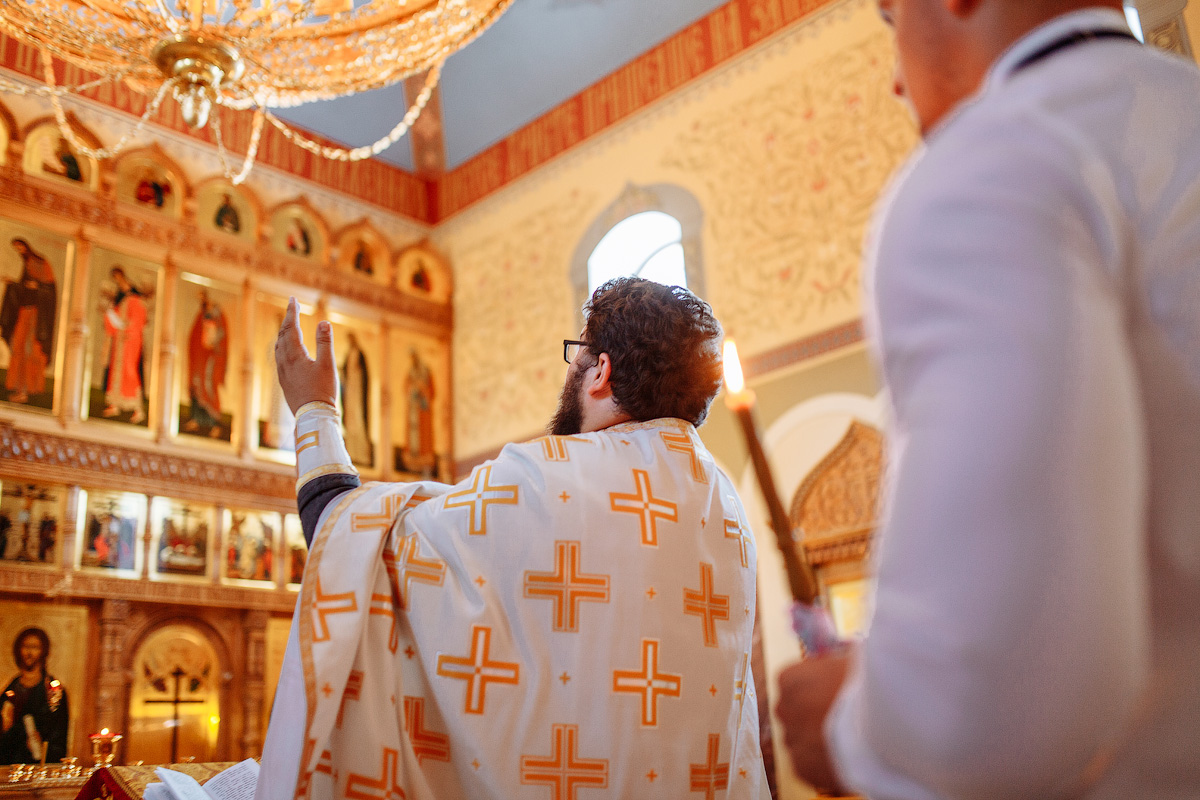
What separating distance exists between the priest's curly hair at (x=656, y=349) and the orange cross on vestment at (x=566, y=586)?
479 millimetres

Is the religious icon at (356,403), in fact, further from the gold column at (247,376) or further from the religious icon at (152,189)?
the religious icon at (152,189)

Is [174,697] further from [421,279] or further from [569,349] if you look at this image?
[569,349]

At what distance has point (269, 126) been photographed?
1081cm

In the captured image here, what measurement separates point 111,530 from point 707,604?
7.78 metres

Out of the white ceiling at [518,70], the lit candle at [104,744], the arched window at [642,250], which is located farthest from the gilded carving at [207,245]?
the lit candle at [104,744]

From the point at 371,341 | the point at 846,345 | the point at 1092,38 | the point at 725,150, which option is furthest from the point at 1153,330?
the point at 371,341

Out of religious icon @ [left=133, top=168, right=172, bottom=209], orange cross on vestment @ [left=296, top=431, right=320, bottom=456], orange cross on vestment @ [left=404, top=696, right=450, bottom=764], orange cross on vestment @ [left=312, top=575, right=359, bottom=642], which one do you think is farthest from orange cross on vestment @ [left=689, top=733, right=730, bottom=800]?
religious icon @ [left=133, top=168, right=172, bottom=209]

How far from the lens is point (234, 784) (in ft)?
8.23

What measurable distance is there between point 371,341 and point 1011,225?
35.7 feet

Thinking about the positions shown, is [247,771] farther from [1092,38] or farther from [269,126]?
[269,126]

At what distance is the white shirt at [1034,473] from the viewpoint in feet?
1.96

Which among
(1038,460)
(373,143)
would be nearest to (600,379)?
(1038,460)

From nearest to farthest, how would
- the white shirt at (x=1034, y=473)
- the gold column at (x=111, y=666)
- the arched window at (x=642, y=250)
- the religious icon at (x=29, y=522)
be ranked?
1. the white shirt at (x=1034, y=473)
2. the religious icon at (x=29, y=522)
3. the gold column at (x=111, y=666)
4. the arched window at (x=642, y=250)

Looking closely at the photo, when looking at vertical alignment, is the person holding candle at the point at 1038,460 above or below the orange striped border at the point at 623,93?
below
